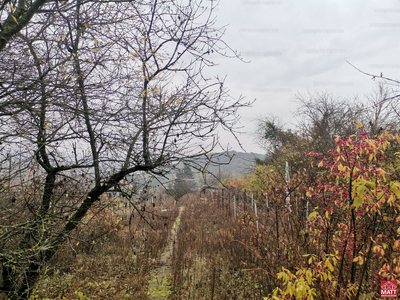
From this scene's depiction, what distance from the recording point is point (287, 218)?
11.3 ft

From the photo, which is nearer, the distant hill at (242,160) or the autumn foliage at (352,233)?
the autumn foliage at (352,233)

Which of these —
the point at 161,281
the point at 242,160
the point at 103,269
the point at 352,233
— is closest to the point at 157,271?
the point at 161,281

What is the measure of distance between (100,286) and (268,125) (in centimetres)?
1593

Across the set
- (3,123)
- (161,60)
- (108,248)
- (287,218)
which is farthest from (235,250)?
(3,123)

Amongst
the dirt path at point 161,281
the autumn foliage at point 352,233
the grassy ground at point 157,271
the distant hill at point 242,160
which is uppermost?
the distant hill at point 242,160

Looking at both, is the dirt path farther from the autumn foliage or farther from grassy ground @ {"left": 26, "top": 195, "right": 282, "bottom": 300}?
the autumn foliage

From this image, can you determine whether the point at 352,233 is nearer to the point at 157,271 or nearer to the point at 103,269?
the point at 157,271

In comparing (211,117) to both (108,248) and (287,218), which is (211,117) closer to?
(287,218)

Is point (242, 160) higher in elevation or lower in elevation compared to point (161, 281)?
→ higher

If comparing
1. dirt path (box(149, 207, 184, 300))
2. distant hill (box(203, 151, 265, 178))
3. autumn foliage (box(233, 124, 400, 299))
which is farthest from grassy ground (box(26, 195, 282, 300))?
distant hill (box(203, 151, 265, 178))

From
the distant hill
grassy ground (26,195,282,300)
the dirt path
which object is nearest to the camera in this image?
the distant hill

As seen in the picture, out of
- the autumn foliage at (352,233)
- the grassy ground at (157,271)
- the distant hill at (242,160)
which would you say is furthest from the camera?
the grassy ground at (157,271)

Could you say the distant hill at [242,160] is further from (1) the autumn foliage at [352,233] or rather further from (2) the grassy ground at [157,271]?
(2) the grassy ground at [157,271]

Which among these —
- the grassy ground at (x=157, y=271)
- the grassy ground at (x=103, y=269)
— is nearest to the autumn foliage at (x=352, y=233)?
the grassy ground at (x=157, y=271)
